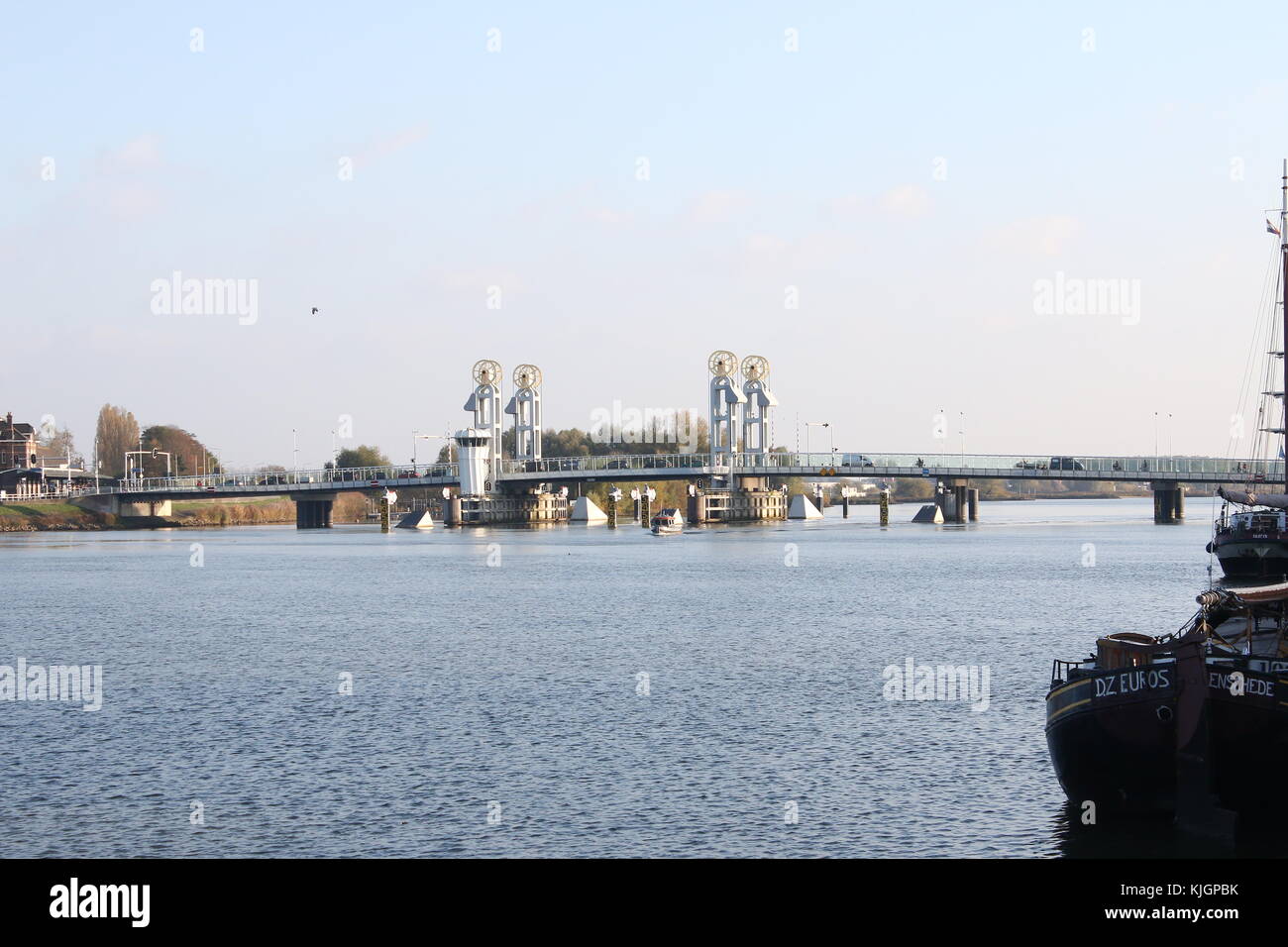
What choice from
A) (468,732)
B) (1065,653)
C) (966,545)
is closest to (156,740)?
(468,732)

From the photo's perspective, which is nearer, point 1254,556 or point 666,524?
point 1254,556

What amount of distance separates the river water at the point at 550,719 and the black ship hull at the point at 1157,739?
1096mm

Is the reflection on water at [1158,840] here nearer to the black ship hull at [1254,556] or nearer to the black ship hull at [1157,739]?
the black ship hull at [1157,739]

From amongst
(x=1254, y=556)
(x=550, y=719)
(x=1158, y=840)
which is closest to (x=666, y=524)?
(x=1254, y=556)

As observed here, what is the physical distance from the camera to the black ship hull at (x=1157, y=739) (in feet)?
86.7

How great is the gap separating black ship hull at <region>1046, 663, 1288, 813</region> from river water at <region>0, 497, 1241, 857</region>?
1.10m

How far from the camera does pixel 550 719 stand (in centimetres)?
4169

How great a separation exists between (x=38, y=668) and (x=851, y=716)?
31.3 metres

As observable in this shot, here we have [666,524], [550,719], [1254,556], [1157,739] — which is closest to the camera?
[1157,739]

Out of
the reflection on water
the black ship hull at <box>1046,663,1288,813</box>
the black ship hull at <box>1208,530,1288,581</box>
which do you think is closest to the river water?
the reflection on water

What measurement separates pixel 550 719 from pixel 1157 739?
19.2 metres

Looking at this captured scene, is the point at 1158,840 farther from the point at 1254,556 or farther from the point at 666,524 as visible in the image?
the point at 666,524

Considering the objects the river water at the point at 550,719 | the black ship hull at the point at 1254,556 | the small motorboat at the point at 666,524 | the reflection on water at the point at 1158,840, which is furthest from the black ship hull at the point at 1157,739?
the small motorboat at the point at 666,524
